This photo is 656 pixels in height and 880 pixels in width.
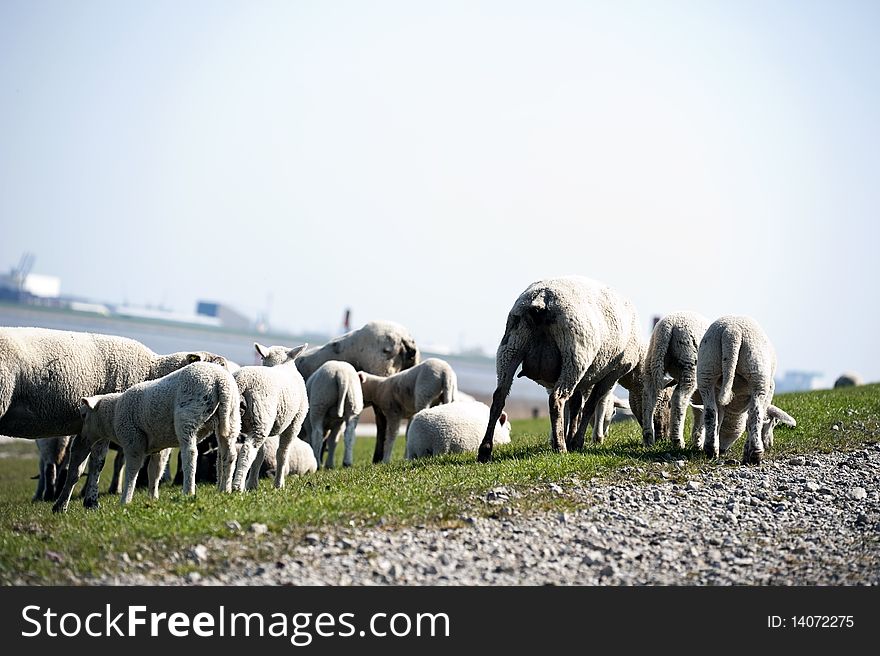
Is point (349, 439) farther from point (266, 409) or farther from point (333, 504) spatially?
point (333, 504)

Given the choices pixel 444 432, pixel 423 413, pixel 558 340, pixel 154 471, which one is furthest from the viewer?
pixel 423 413

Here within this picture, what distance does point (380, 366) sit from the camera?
24.9m

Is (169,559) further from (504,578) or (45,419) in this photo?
(45,419)

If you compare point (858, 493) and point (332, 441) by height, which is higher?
point (858, 493)

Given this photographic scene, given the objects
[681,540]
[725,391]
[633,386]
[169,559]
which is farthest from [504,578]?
[633,386]

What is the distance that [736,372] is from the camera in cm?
1463

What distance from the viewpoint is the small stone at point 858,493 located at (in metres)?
12.6

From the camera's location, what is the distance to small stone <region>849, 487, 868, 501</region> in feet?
41.4

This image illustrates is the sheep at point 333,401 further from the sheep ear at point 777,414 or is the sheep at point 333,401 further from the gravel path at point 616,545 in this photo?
the gravel path at point 616,545

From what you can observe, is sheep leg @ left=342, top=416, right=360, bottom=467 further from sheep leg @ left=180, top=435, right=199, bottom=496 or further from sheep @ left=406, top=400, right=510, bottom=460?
sheep leg @ left=180, top=435, right=199, bottom=496

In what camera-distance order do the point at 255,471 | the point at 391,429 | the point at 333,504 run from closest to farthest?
the point at 333,504, the point at 255,471, the point at 391,429

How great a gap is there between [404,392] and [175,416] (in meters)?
8.94

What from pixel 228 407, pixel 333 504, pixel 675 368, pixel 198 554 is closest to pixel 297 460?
pixel 228 407

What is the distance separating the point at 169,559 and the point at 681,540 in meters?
4.81
